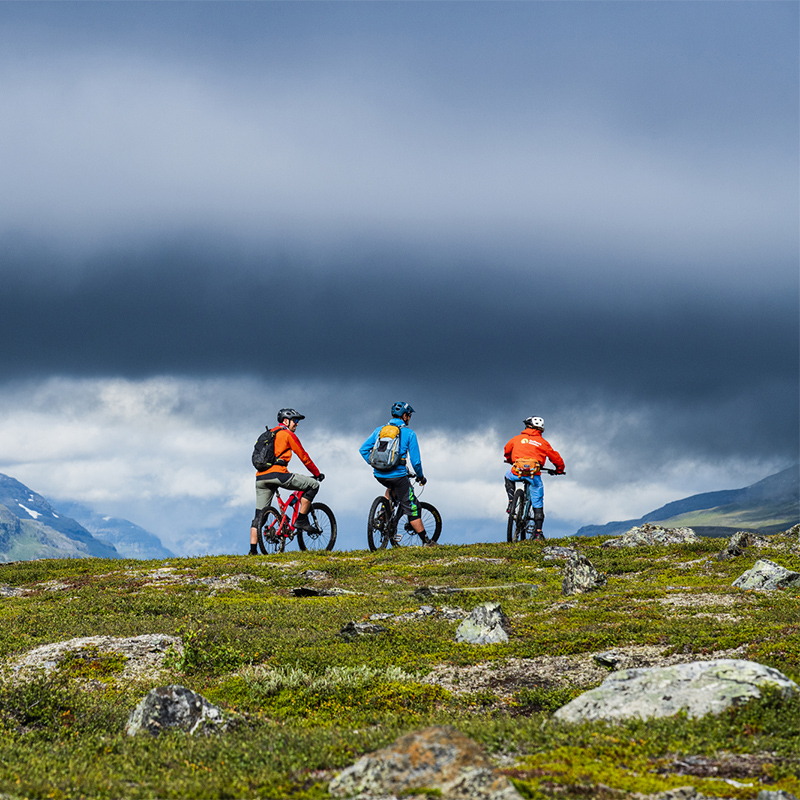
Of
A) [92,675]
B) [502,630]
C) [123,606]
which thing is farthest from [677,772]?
[123,606]

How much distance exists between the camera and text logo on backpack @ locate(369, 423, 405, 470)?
29.5 metres

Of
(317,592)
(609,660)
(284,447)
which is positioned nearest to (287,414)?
(284,447)

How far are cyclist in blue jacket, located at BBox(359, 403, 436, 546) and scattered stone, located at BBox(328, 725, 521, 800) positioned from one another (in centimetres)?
2278

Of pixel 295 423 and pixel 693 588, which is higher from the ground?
pixel 295 423

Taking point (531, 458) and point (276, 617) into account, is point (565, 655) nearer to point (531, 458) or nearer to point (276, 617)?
point (276, 617)

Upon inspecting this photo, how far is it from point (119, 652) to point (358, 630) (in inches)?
186

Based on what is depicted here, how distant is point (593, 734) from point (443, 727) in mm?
2148

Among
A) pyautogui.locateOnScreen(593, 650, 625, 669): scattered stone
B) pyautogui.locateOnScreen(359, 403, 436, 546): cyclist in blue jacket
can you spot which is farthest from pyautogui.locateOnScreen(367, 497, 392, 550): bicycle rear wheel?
pyautogui.locateOnScreen(593, 650, 625, 669): scattered stone

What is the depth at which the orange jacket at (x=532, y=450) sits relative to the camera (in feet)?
99.7

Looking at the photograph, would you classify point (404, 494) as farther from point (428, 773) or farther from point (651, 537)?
point (428, 773)

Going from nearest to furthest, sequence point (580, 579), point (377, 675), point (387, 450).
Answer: point (377, 675) → point (580, 579) → point (387, 450)

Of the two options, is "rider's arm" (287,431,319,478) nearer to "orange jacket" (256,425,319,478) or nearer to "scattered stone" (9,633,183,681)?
"orange jacket" (256,425,319,478)

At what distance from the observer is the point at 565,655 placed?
45.2ft

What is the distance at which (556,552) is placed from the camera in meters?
27.7
